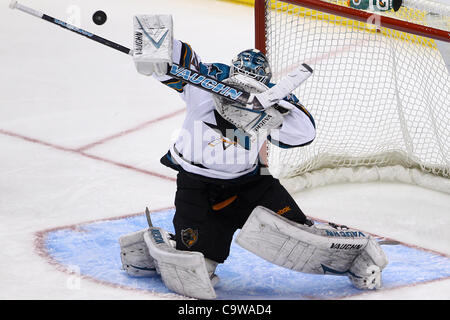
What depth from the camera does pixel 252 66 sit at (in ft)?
8.04

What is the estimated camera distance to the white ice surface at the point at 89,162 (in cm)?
275

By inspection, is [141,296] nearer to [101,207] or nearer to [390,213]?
[101,207]

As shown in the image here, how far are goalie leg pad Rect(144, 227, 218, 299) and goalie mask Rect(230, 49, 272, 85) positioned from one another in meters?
0.51

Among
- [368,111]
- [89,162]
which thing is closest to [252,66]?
[368,111]

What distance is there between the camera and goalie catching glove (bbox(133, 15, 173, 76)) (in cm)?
227

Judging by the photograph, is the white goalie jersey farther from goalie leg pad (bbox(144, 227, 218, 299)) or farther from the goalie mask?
goalie leg pad (bbox(144, 227, 218, 299))

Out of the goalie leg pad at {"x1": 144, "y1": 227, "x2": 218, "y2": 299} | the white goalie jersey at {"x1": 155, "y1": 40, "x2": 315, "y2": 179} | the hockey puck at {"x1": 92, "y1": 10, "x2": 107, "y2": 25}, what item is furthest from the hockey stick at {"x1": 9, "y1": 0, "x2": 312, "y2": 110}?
the goalie leg pad at {"x1": 144, "y1": 227, "x2": 218, "y2": 299}

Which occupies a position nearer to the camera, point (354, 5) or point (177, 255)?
point (177, 255)

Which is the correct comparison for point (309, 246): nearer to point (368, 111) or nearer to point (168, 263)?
point (168, 263)

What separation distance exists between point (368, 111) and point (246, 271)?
3.78 ft

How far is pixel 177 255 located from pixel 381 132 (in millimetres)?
1419

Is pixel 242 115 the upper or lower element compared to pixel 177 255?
upper
